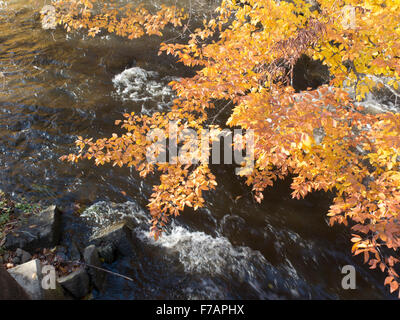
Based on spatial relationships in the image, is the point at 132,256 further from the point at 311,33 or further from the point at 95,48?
the point at 95,48

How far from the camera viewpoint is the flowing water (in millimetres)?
4938

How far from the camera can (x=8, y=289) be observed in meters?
Answer: 3.20

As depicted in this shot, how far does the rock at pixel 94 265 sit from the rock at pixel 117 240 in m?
0.31

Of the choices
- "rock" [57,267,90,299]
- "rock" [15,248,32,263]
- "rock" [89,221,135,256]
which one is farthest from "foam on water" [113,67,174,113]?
"rock" [57,267,90,299]

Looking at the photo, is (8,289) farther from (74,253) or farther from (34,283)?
(74,253)

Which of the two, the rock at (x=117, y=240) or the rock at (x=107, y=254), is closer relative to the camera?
the rock at (x=107, y=254)

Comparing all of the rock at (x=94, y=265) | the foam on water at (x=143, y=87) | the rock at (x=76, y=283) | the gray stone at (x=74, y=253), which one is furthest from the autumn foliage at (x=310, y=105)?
the foam on water at (x=143, y=87)

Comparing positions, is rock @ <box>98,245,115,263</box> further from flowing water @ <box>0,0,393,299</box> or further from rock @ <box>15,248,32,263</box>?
rock @ <box>15,248,32,263</box>

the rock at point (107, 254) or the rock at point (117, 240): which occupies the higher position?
the rock at point (117, 240)

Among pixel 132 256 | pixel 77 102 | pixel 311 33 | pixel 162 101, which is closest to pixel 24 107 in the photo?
pixel 77 102

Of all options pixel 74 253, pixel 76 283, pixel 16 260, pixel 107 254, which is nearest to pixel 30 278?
pixel 76 283

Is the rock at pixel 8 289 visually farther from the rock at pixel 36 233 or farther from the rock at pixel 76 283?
the rock at pixel 36 233

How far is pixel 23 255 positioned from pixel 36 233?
411mm

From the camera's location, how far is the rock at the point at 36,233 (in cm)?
466
